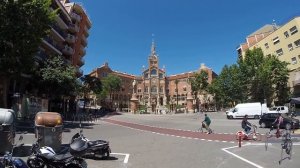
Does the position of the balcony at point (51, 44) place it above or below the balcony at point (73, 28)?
Answer: below

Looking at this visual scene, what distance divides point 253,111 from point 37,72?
3002cm

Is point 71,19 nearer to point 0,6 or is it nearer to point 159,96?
point 0,6

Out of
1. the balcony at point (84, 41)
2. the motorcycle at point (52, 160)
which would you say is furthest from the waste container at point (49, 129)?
the balcony at point (84, 41)

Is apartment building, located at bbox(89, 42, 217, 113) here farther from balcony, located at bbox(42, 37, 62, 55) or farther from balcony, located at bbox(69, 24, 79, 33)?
balcony, located at bbox(42, 37, 62, 55)

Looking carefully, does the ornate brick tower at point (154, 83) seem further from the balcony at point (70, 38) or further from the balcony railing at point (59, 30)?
the balcony railing at point (59, 30)

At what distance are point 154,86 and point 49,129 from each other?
103 m

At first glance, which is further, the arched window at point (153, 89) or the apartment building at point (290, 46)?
the arched window at point (153, 89)

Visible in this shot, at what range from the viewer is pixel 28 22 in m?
24.5

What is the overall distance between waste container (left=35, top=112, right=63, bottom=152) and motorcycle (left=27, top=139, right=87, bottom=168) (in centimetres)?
358

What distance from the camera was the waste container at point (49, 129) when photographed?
14.0 metres

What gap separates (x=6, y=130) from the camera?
42.2 feet

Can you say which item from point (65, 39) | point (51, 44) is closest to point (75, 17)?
point (65, 39)

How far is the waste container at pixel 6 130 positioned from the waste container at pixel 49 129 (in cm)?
110

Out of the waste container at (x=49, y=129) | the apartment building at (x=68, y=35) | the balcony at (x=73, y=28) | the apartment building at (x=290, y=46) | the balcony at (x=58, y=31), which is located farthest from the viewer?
the balcony at (x=73, y=28)
